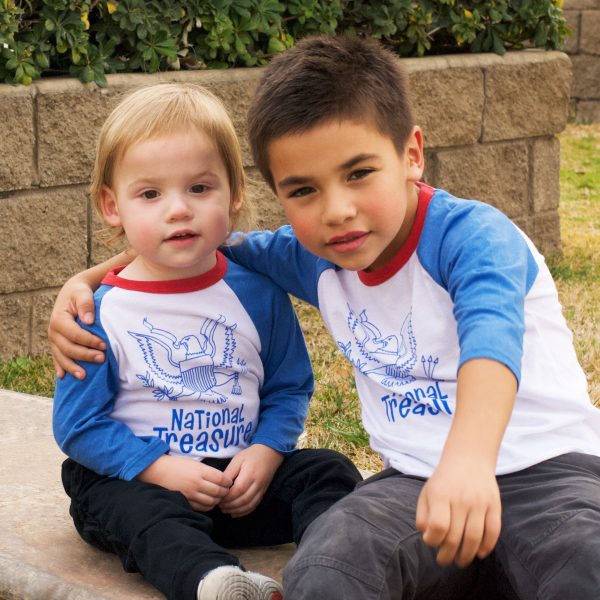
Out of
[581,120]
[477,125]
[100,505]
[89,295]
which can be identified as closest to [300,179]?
[89,295]

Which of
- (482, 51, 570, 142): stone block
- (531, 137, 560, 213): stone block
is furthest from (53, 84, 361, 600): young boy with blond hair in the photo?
(531, 137, 560, 213): stone block

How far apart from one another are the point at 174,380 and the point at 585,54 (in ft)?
27.3

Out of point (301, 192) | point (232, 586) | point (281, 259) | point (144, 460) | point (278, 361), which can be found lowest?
point (232, 586)

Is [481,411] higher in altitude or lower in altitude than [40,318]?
higher

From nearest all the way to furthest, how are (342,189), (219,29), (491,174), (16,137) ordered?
(342,189)
(16,137)
(219,29)
(491,174)

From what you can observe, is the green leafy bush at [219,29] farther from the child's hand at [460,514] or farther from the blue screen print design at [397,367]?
the child's hand at [460,514]

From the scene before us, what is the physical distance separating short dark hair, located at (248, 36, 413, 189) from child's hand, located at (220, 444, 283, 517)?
579 mm

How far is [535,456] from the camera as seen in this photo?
2.13 meters

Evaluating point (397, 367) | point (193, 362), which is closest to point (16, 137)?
point (193, 362)

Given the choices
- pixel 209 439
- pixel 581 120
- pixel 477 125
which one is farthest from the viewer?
pixel 581 120

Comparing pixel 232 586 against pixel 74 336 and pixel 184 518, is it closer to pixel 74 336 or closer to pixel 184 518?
pixel 184 518

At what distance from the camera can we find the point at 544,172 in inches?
221

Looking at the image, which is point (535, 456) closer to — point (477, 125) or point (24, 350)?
point (24, 350)

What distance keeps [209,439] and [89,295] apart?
1.29ft
